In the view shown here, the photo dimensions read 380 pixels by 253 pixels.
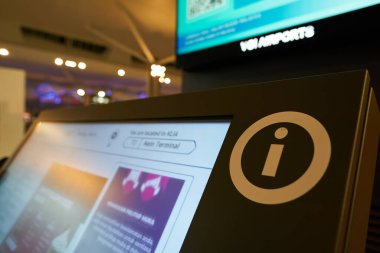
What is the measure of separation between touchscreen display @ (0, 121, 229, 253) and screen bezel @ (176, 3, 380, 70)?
0.26 m

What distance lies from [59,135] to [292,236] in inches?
21.6

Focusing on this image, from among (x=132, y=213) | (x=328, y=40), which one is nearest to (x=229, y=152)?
(x=132, y=213)

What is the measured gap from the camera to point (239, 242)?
9.0 inches

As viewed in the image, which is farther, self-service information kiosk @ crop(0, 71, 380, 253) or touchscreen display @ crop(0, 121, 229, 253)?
touchscreen display @ crop(0, 121, 229, 253)

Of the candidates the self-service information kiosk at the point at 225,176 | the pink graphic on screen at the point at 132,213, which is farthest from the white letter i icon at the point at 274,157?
the pink graphic on screen at the point at 132,213

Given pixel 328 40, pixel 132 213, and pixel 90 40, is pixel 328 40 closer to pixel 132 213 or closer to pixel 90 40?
pixel 132 213

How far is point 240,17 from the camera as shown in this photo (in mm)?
594

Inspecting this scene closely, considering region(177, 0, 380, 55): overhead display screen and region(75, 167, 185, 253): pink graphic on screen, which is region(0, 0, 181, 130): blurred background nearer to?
region(177, 0, 380, 55): overhead display screen

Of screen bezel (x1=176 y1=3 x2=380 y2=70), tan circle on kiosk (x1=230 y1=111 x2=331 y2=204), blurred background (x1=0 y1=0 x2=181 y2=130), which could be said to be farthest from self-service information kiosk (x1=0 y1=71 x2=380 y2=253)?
blurred background (x1=0 y1=0 x2=181 y2=130)

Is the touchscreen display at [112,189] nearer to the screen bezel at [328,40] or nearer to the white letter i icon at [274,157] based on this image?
the white letter i icon at [274,157]

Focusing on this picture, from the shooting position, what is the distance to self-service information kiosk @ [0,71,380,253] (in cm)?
21

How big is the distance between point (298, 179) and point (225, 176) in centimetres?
6

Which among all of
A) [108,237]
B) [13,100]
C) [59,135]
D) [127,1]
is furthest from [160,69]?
[108,237]

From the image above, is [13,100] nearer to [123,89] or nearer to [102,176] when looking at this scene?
[102,176]
